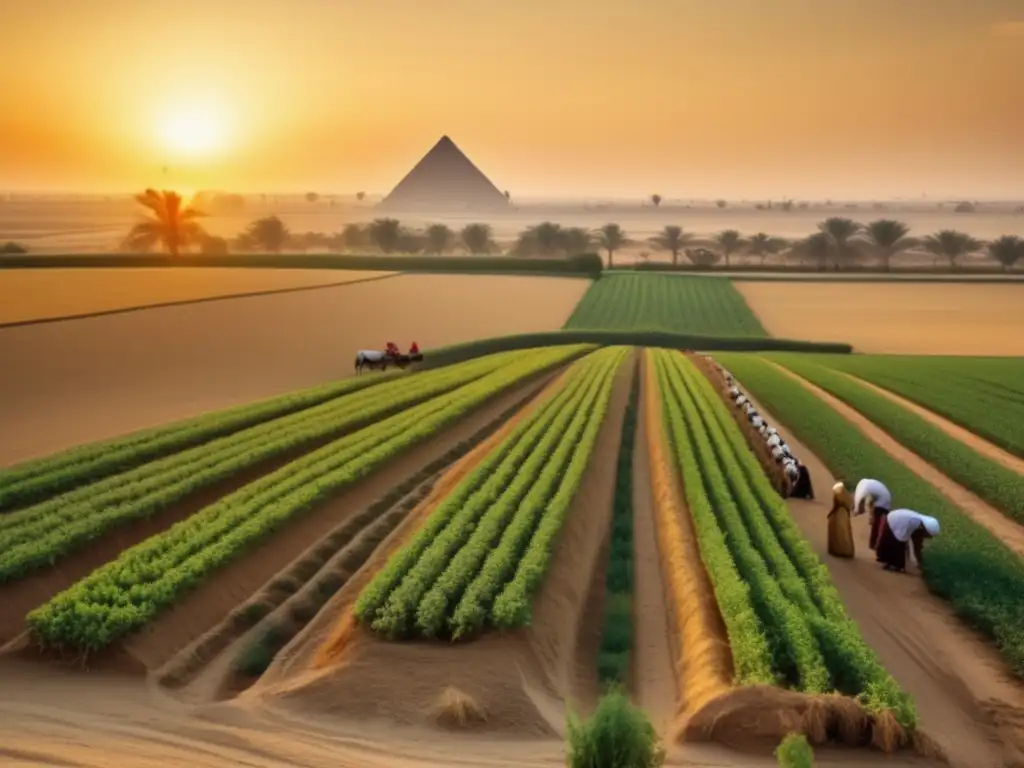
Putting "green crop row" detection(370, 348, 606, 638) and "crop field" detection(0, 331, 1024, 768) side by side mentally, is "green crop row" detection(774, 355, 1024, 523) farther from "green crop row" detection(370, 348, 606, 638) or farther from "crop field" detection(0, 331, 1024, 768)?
"green crop row" detection(370, 348, 606, 638)

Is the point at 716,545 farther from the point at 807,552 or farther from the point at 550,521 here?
the point at 550,521

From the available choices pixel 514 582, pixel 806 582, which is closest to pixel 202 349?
pixel 514 582

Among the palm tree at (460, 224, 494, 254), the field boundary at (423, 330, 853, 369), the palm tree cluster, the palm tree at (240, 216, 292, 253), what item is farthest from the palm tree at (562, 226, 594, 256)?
the field boundary at (423, 330, 853, 369)

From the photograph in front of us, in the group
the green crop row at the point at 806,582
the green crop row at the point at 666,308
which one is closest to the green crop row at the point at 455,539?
the green crop row at the point at 806,582

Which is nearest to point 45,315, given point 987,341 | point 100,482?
point 100,482

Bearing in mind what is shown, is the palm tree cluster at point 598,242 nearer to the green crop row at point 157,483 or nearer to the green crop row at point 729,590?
the green crop row at point 157,483
